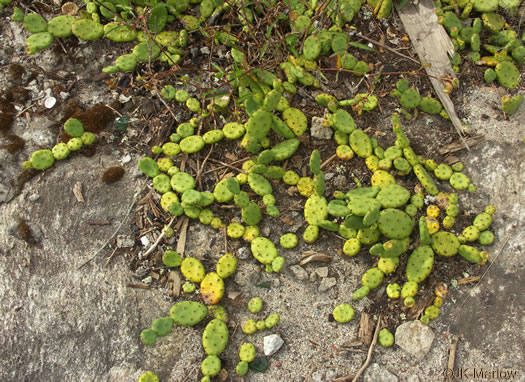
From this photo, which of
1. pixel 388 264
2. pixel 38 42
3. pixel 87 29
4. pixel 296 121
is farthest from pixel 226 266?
pixel 38 42

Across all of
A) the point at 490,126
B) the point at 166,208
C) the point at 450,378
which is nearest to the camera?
the point at 450,378

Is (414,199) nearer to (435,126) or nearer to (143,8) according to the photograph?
(435,126)

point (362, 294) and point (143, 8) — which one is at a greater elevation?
point (143, 8)

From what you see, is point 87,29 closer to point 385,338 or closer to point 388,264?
point 388,264

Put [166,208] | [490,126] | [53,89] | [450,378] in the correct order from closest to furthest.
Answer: [450,378] → [166,208] → [490,126] → [53,89]

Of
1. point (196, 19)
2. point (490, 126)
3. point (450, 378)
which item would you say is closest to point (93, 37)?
point (196, 19)

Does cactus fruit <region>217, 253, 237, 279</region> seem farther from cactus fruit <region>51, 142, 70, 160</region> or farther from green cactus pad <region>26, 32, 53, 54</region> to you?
green cactus pad <region>26, 32, 53, 54</region>

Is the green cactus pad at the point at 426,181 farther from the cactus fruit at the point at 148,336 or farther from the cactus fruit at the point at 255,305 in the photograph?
the cactus fruit at the point at 148,336
